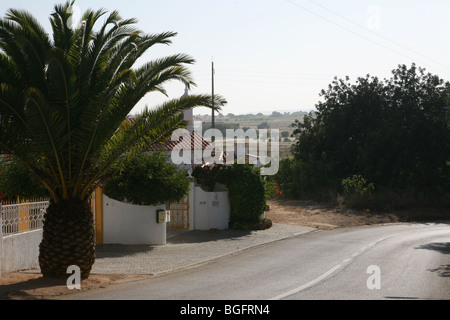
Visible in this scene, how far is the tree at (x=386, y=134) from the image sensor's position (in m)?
36.0

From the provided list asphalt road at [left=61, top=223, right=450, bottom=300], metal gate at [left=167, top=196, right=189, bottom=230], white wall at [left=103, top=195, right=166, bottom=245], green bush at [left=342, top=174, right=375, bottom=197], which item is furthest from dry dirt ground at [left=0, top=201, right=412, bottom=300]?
metal gate at [left=167, top=196, right=189, bottom=230]

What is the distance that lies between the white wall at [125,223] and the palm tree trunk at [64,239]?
21.9ft

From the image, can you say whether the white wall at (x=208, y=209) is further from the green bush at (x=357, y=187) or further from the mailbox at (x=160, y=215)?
the green bush at (x=357, y=187)

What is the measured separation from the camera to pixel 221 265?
1555 centimetres

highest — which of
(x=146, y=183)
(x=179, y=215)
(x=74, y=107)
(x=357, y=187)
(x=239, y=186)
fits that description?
(x=74, y=107)

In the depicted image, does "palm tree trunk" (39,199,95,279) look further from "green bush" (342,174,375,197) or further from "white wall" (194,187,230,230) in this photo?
"green bush" (342,174,375,197)

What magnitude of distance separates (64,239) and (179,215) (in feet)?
36.5

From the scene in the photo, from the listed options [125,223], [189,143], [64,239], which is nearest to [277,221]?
[189,143]

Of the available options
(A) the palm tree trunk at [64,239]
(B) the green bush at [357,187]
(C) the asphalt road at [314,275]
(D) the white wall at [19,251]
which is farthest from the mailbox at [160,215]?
(B) the green bush at [357,187]

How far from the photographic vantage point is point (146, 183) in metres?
18.6

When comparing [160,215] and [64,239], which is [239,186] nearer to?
[160,215]
